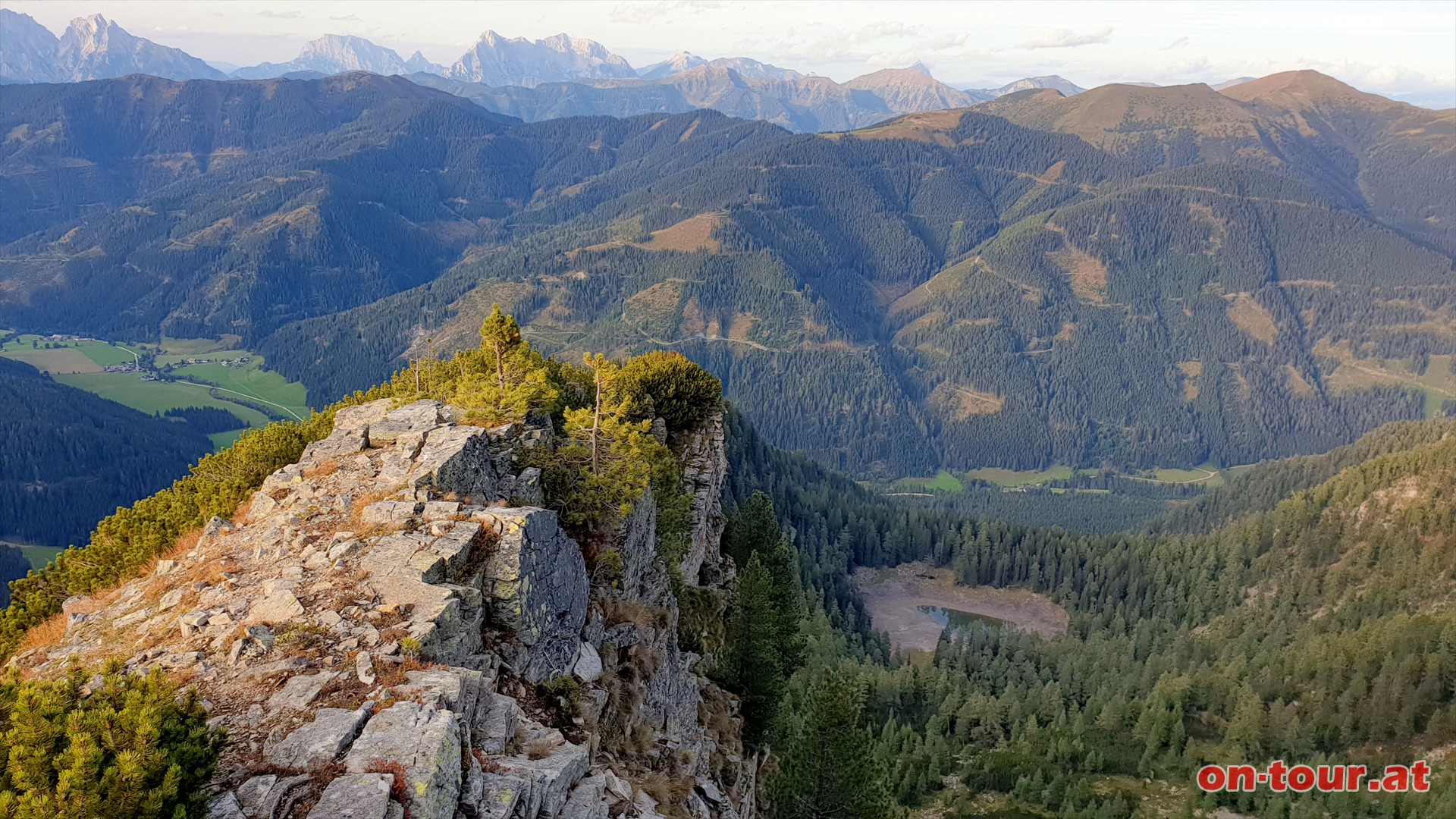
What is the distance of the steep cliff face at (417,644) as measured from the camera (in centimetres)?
2230

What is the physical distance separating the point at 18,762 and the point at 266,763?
5074 mm

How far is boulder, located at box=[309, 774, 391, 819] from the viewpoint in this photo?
1991cm

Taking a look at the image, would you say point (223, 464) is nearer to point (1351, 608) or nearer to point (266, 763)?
point (266, 763)

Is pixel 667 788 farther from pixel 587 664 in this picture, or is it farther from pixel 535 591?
pixel 535 591

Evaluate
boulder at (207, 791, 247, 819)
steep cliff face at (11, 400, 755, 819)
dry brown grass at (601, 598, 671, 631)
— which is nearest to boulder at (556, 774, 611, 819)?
steep cliff face at (11, 400, 755, 819)

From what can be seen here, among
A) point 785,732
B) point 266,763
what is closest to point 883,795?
point 785,732

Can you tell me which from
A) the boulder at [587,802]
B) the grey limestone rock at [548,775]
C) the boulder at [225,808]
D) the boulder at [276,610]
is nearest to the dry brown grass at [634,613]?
the boulder at [587,802]

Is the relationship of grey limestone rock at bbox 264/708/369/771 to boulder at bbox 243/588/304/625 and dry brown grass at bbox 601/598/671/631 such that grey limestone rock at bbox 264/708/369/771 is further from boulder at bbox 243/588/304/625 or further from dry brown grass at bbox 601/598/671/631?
dry brown grass at bbox 601/598/671/631

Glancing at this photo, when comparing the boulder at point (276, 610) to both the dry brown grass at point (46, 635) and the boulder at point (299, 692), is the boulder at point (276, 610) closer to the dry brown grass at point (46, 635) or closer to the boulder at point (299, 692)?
the boulder at point (299, 692)

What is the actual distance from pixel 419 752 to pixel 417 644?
5.40 metres

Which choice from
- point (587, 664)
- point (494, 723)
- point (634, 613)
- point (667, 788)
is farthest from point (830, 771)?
point (494, 723)

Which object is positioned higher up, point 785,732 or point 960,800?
point 785,732

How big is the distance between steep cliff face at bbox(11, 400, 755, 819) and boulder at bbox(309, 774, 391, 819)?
0.17ft

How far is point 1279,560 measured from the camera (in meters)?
196
